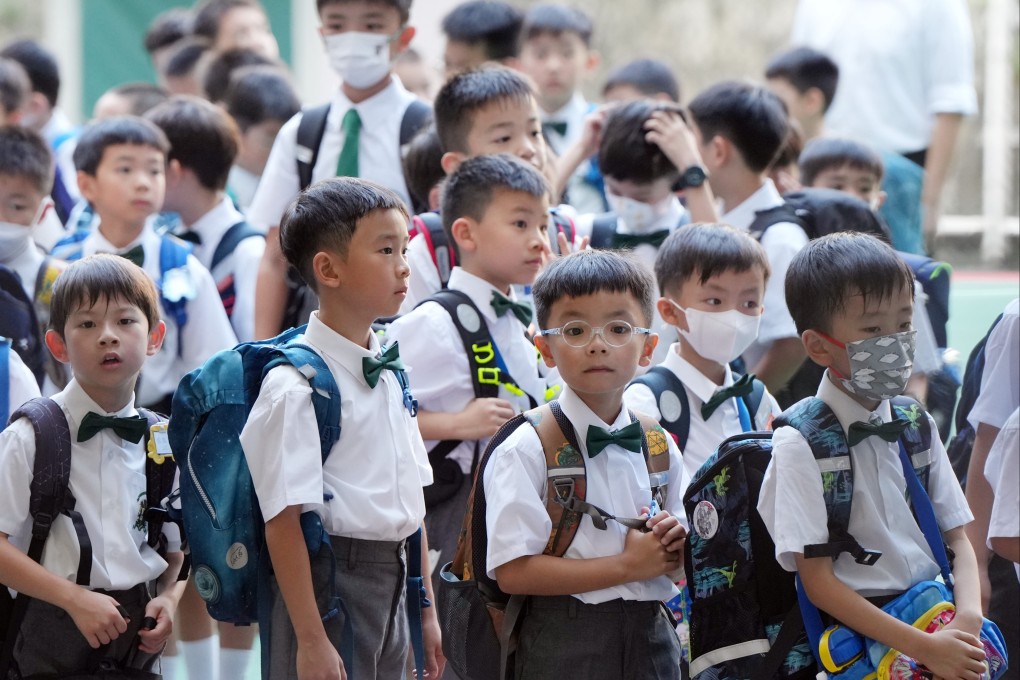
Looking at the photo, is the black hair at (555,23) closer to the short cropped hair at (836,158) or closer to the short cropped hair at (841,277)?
the short cropped hair at (836,158)

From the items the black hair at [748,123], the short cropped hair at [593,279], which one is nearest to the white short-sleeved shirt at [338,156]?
the black hair at [748,123]

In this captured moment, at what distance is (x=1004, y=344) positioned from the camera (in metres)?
3.26

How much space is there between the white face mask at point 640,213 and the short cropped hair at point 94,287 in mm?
1806

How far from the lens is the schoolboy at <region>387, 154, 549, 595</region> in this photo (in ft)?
11.0

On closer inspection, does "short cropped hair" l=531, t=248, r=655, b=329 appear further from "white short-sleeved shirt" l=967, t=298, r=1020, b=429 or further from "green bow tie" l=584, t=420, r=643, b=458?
"white short-sleeved shirt" l=967, t=298, r=1020, b=429

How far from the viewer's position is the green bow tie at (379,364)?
9.18 feet

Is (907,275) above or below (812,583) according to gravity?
above

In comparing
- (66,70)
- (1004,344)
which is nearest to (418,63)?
(1004,344)

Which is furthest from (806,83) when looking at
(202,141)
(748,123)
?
(202,141)

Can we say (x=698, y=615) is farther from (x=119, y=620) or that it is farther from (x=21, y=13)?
(x=21, y=13)

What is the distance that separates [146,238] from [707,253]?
1.93m

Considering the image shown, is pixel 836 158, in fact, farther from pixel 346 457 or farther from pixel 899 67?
pixel 346 457

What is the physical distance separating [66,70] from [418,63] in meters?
8.14

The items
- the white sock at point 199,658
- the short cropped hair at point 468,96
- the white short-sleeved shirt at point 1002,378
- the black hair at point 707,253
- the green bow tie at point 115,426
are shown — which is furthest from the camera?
the short cropped hair at point 468,96
